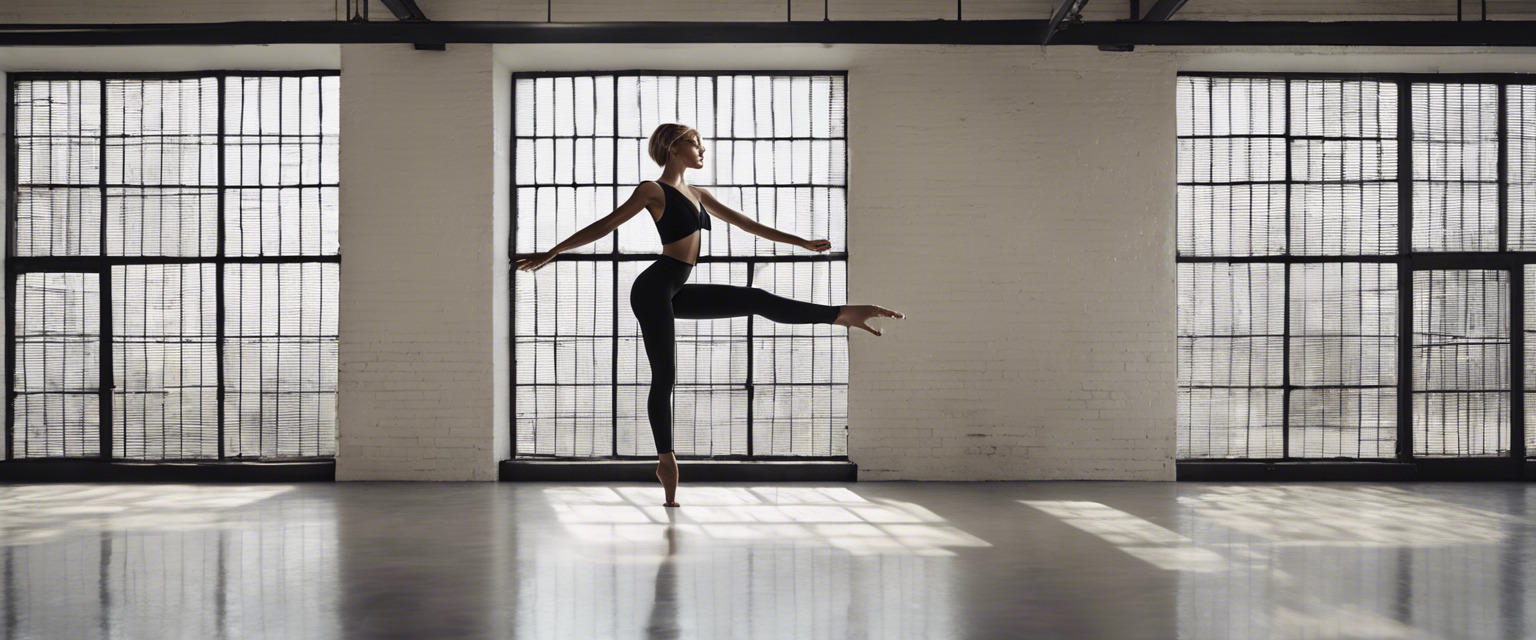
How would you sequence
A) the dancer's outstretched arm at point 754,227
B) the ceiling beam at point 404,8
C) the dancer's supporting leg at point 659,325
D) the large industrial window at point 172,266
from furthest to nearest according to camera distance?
the large industrial window at point 172,266 < the ceiling beam at point 404,8 < the dancer's outstretched arm at point 754,227 < the dancer's supporting leg at point 659,325

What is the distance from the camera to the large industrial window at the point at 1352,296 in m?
7.02

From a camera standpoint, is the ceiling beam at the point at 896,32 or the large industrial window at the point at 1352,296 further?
the large industrial window at the point at 1352,296

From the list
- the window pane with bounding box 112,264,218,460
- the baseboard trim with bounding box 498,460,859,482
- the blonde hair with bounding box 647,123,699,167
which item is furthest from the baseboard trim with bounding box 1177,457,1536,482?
the window pane with bounding box 112,264,218,460

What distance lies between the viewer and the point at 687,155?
16.6 feet

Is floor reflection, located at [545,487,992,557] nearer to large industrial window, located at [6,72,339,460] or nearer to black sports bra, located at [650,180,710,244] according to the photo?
black sports bra, located at [650,180,710,244]

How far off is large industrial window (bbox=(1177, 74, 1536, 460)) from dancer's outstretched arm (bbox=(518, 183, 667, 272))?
391cm

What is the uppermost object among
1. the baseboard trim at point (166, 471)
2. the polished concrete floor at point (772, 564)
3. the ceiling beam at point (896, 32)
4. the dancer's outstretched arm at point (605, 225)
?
the ceiling beam at point (896, 32)

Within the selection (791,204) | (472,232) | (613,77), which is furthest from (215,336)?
(791,204)

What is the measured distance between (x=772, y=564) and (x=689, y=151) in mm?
2072

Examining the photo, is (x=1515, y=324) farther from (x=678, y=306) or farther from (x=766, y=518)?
(x=678, y=306)

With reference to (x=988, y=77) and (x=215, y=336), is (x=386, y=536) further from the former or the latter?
(x=988, y=77)

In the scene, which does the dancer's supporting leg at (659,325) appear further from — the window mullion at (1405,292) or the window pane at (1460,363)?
the window pane at (1460,363)

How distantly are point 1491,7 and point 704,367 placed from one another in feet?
18.3

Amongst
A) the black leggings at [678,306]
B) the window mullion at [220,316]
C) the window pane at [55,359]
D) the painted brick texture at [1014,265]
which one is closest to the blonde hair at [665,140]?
the black leggings at [678,306]
